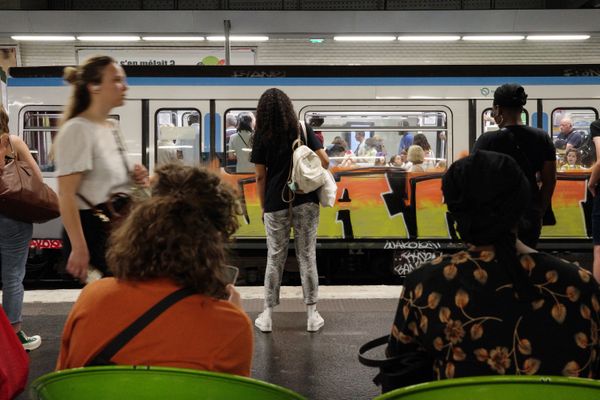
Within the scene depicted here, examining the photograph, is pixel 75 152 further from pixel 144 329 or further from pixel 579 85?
pixel 579 85

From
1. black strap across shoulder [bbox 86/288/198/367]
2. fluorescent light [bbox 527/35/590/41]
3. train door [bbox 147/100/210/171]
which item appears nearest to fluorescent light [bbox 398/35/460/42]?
fluorescent light [bbox 527/35/590/41]

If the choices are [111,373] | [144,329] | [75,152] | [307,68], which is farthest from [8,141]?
[307,68]

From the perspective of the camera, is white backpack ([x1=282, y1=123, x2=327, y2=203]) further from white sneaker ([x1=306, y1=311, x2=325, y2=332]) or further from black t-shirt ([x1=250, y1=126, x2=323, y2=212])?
white sneaker ([x1=306, y1=311, x2=325, y2=332])

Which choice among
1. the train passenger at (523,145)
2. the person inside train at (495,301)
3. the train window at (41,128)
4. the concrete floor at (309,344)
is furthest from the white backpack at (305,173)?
the train window at (41,128)

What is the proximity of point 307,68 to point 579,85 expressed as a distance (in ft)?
11.2

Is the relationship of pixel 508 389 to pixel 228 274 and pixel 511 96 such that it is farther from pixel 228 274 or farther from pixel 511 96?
pixel 511 96

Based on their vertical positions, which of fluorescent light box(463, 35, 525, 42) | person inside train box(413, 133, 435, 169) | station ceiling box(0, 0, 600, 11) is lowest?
person inside train box(413, 133, 435, 169)

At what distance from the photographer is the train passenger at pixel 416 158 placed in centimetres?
799

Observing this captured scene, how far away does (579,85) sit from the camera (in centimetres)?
814

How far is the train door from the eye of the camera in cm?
820

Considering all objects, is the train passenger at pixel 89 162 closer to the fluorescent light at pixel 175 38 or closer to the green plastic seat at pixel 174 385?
the green plastic seat at pixel 174 385

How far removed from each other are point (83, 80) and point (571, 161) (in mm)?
6657

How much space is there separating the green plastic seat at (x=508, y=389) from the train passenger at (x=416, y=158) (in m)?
6.91

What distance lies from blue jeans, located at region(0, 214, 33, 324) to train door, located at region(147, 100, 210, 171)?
387 cm
